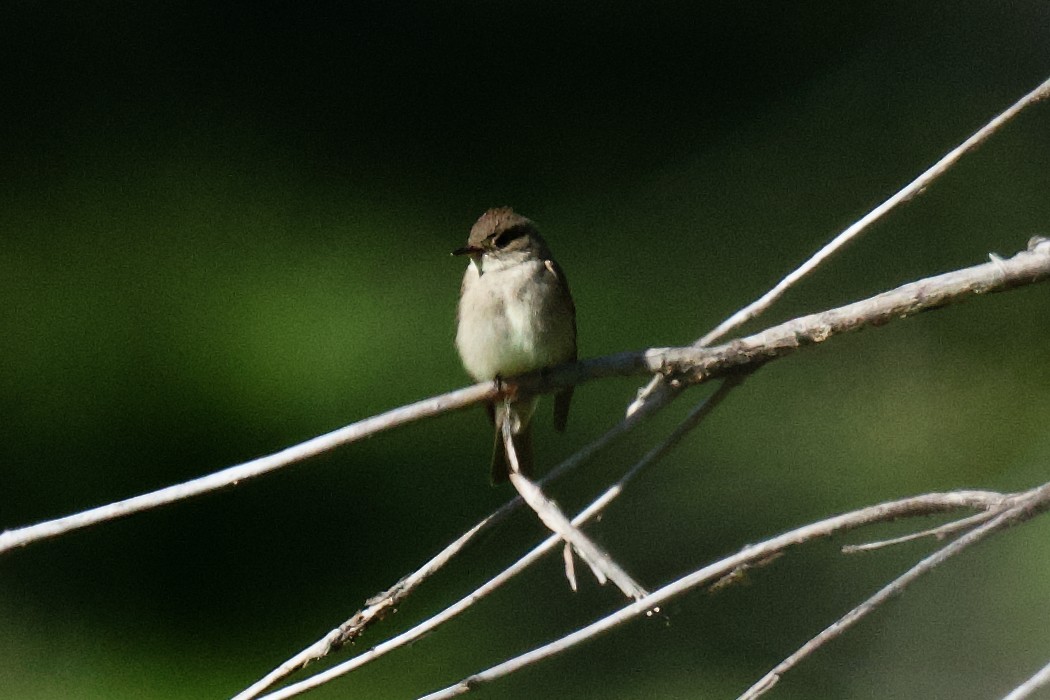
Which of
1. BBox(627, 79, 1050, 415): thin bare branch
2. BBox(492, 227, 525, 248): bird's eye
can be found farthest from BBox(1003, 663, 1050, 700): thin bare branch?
BBox(492, 227, 525, 248): bird's eye

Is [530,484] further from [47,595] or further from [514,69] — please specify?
[514,69]

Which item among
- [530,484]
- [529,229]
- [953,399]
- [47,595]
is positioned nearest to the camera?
[530,484]

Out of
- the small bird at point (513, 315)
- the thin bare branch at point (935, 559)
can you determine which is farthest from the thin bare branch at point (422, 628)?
the small bird at point (513, 315)

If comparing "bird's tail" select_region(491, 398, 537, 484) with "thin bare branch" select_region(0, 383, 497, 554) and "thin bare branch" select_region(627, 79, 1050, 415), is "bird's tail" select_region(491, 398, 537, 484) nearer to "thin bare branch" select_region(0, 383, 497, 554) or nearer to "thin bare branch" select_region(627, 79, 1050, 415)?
"thin bare branch" select_region(627, 79, 1050, 415)

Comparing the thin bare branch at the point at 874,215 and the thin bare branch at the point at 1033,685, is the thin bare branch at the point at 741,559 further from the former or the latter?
the thin bare branch at the point at 874,215

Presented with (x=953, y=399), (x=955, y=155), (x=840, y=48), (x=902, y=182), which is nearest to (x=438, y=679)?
(x=953, y=399)

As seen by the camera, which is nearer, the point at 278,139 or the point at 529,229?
the point at 529,229
